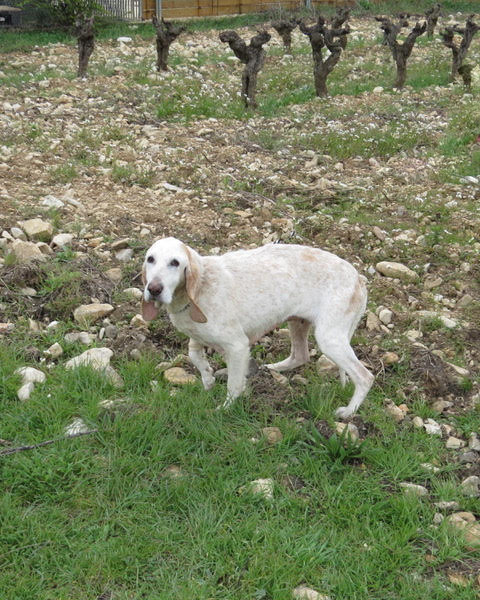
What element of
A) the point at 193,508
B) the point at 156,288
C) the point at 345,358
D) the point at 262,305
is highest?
the point at 156,288

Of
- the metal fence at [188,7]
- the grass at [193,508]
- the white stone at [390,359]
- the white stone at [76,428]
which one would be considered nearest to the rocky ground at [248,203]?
the white stone at [390,359]

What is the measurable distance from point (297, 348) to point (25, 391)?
6.65 ft

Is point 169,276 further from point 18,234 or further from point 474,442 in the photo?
point 18,234

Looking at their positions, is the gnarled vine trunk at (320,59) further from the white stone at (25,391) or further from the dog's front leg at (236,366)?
the white stone at (25,391)

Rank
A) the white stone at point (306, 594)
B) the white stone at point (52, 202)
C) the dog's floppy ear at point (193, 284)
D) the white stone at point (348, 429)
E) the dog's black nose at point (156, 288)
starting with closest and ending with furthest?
the white stone at point (306, 594) → the dog's black nose at point (156, 288) → the dog's floppy ear at point (193, 284) → the white stone at point (348, 429) → the white stone at point (52, 202)

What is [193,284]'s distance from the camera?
4367 mm

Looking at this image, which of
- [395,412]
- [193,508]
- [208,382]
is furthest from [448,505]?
[208,382]

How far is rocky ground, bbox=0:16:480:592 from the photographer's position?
5.37 meters

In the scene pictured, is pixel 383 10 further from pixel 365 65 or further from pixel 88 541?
pixel 88 541

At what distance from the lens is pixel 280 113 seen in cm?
1138

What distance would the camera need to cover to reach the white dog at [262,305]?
4582 mm

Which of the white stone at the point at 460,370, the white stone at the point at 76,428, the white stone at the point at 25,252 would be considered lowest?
the white stone at the point at 460,370

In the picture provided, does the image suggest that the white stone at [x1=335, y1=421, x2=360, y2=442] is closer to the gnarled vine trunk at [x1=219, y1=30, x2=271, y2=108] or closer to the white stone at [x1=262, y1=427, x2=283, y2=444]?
the white stone at [x1=262, y1=427, x2=283, y2=444]

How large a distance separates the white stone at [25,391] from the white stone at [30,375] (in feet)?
0.20
